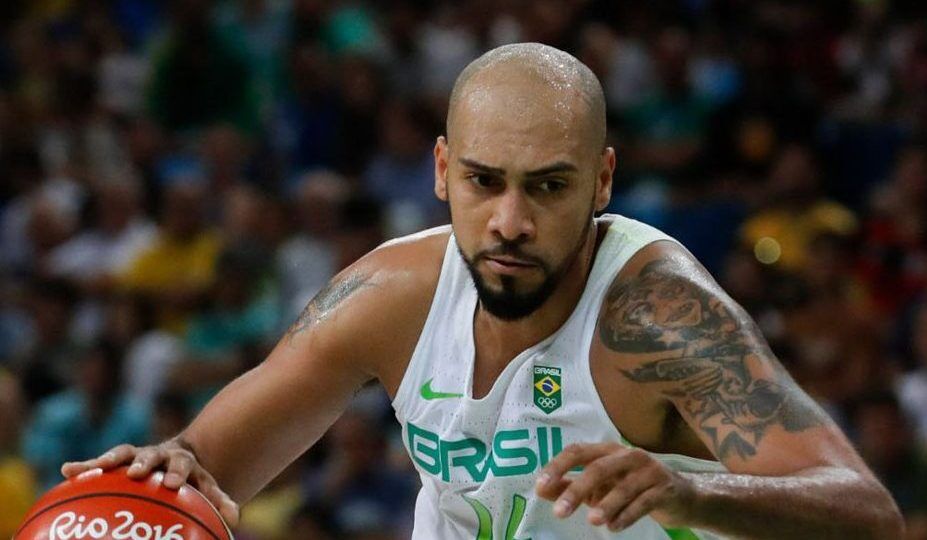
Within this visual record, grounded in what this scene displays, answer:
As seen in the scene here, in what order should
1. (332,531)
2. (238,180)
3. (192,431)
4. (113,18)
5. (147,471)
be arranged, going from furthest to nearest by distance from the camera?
(113,18), (238,180), (332,531), (192,431), (147,471)

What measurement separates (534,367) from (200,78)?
703 cm

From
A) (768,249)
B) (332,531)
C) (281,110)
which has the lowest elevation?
(332,531)

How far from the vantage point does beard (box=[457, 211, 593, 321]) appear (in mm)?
3615

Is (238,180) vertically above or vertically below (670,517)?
below

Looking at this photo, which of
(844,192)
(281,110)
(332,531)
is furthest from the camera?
(281,110)

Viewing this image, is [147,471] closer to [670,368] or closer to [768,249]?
[670,368]

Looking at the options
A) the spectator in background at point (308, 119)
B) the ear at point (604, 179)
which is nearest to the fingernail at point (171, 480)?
the ear at point (604, 179)

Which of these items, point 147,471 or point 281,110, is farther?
point 281,110

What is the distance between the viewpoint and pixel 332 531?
24.4 ft

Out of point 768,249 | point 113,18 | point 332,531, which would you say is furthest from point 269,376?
point 113,18

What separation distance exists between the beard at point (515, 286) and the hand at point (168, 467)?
0.82m

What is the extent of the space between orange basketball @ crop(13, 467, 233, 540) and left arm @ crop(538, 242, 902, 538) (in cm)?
104

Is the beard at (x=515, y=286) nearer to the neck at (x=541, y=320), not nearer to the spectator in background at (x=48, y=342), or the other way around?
the neck at (x=541, y=320)

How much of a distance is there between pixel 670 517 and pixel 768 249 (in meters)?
5.40
